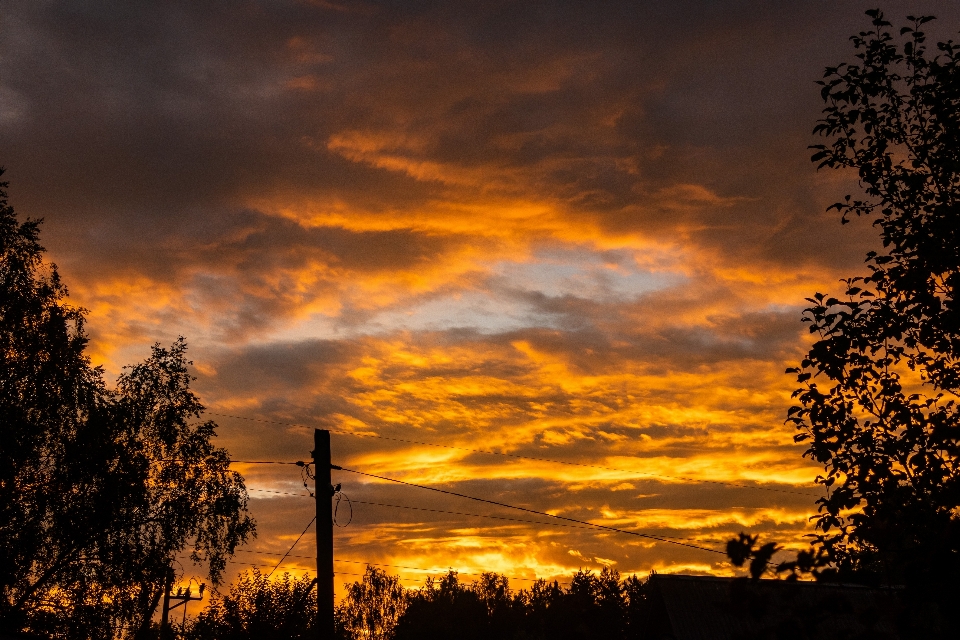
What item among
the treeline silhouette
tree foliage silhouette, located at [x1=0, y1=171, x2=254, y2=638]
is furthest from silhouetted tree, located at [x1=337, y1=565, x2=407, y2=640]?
tree foliage silhouette, located at [x1=0, y1=171, x2=254, y2=638]

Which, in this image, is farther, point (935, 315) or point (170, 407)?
point (170, 407)

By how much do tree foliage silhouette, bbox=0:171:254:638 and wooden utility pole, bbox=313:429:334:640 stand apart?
13.4 meters

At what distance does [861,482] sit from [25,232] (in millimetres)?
28041

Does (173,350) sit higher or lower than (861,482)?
higher

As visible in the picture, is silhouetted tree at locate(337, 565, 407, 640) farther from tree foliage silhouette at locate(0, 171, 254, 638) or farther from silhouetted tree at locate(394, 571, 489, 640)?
tree foliage silhouette at locate(0, 171, 254, 638)

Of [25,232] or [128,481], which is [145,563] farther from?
[25,232]

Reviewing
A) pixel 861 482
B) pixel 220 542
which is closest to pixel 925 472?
pixel 861 482

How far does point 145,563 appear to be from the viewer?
105 ft

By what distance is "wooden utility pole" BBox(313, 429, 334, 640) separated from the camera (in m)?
19.3

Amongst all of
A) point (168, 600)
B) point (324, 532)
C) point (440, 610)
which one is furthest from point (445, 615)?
point (324, 532)

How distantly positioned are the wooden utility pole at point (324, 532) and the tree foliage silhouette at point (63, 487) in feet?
43.9

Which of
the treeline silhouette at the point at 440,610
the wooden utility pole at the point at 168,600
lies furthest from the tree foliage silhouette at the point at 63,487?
the treeline silhouette at the point at 440,610

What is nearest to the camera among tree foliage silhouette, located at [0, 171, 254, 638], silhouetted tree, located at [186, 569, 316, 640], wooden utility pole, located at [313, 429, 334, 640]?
wooden utility pole, located at [313, 429, 334, 640]

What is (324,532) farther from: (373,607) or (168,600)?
(373,607)
